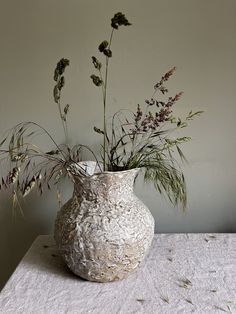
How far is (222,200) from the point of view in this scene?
1344mm

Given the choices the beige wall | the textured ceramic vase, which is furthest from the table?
the beige wall

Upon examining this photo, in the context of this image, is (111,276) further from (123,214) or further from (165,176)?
(165,176)

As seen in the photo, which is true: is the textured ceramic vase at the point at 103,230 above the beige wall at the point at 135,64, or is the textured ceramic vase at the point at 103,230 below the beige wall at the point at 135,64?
below

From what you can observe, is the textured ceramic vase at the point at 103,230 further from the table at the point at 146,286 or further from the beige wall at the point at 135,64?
the beige wall at the point at 135,64

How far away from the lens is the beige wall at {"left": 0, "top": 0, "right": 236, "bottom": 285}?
1223 mm

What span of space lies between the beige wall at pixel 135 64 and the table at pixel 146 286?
0.29m

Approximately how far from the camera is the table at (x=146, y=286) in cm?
89

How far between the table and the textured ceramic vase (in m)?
0.05

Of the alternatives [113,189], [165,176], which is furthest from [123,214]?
[165,176]

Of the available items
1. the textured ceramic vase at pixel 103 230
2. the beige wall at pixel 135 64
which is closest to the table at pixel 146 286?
the textured ceramic vase at pixel 103 230

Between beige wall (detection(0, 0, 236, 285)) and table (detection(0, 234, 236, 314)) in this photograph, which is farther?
beige wall (detection(0, 0, 236, 285))

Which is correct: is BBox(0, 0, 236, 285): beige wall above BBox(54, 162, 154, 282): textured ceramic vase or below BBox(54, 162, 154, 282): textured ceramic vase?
above

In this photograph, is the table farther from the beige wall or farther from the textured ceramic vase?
the beige wall

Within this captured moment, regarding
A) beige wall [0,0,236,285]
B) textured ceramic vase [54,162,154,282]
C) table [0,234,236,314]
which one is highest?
beige wall [0,0,236,285]
